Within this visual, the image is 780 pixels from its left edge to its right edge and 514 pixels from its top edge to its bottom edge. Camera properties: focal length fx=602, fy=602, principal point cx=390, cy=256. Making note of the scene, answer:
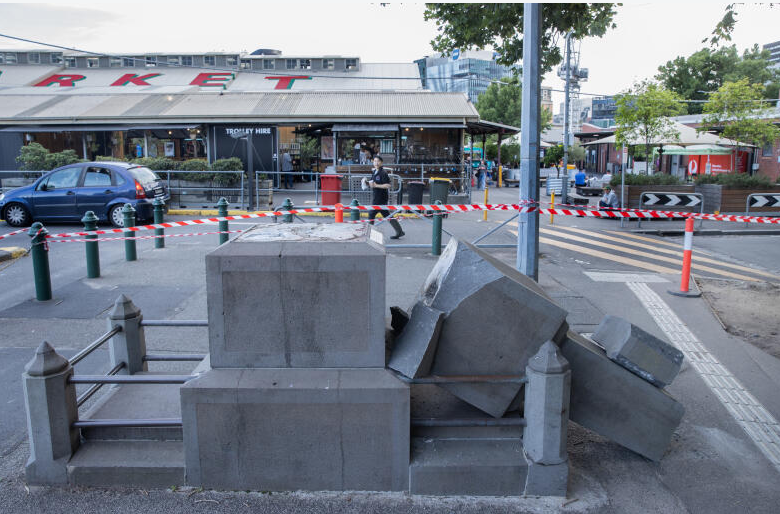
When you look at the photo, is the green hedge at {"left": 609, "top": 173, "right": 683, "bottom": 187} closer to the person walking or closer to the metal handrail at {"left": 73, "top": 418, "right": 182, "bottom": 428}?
A: the person walking

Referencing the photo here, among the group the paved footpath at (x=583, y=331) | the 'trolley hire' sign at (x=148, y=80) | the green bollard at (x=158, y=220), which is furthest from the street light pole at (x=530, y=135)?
the 'trolley hire' sign at (x=148, y=80)

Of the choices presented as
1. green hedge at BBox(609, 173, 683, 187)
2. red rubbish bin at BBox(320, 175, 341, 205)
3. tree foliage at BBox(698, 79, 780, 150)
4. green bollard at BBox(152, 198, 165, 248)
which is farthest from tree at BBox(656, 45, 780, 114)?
green bollard at BBox(152, 198, 165, 248)

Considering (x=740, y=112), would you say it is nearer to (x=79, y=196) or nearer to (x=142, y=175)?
(x=142, y=175)

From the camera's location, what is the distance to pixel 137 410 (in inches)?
166

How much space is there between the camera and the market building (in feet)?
83.0

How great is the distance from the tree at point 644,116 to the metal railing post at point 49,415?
23.5 meters

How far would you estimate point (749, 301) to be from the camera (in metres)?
9.04

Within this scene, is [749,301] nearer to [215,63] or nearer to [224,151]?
[224,151]

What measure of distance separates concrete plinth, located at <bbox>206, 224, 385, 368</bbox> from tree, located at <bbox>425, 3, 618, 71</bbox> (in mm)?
9334

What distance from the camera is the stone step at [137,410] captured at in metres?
3.91

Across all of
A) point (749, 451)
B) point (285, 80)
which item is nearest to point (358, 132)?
point (285, 80)

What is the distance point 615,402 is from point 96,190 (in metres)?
15.5

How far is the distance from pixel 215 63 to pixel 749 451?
41.0m


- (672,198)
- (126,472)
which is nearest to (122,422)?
(126,472)
